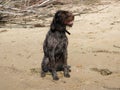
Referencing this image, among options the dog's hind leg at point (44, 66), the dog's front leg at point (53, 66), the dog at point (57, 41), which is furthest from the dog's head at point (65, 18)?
the dog's hind leg at point (44, 66)

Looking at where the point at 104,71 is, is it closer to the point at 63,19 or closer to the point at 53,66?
the point at 53,66

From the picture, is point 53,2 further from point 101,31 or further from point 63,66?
point 63,66

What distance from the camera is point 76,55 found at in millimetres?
6820

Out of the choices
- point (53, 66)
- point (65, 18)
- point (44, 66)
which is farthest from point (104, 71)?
point (65, 18)

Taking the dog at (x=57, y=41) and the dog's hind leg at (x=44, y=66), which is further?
the dog's hind leg at (x=44, y=66)

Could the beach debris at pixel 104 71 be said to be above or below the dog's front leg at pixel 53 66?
below

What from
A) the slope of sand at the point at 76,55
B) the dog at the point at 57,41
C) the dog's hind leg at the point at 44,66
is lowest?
the slope of sand at the point at 76,55

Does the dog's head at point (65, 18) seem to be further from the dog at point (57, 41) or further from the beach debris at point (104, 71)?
the beach debris at point (104, 71)

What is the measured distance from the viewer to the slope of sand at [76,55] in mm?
5508

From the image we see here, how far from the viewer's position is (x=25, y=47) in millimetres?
7566

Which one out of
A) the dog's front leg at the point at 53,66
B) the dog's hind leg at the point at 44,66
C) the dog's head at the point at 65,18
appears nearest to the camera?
the dog's head at the point at 65,18

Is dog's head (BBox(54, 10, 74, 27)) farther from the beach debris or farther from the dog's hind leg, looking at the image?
the beach debris

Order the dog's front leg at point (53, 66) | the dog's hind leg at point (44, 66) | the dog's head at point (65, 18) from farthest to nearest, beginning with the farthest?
the dog's hind leg at point (44, 66), the dog's front leg at point (53, 66), the dog's head at point (65, 18)

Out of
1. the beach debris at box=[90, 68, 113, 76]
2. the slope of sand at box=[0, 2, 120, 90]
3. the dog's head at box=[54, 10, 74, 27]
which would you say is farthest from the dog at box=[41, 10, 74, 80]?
the beach debris at box=[90, 68, 113, 76]
